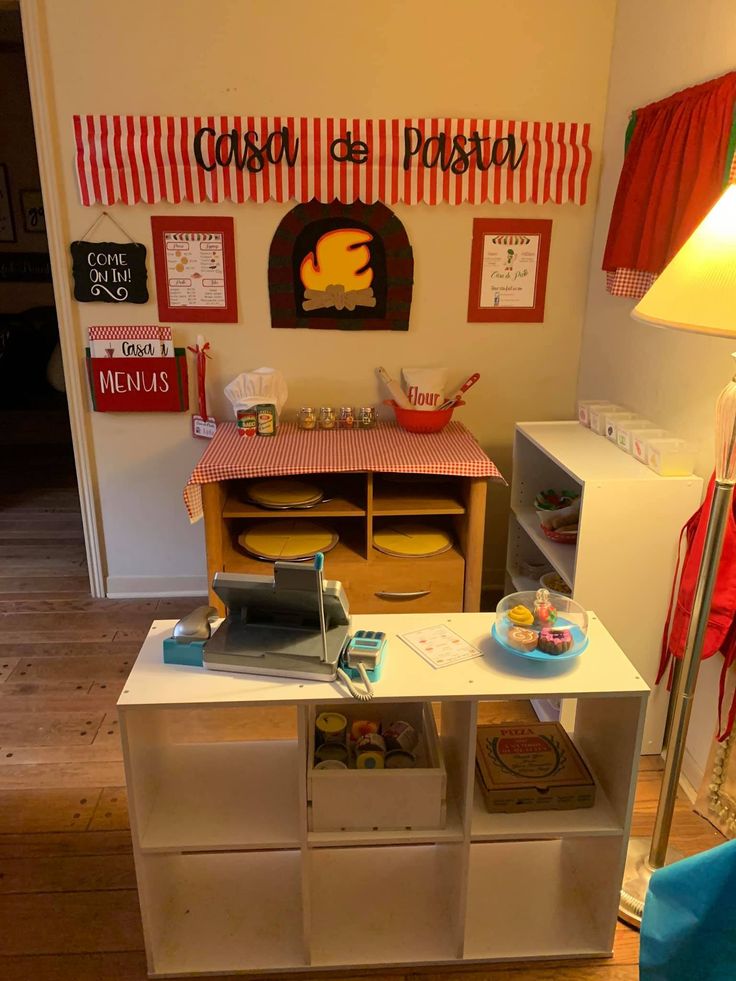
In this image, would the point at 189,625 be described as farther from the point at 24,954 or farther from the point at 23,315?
the point at 23,315

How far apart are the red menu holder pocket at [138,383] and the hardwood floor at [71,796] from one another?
0.82 m

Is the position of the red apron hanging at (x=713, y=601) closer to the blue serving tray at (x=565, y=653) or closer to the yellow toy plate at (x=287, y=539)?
the blue serving tray at (x=565, y=653)

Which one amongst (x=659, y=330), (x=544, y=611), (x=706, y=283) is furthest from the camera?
(x=659, y=330)

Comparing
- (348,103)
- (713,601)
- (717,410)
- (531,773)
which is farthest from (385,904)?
(348,103)

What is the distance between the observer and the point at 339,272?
293 centimetres

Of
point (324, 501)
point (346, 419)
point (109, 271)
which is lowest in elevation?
point (324, 501)

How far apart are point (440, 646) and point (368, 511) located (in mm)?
1084

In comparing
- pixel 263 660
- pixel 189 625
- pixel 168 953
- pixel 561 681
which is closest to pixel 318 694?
pixel 263 660

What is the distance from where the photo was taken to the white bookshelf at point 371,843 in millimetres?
1520

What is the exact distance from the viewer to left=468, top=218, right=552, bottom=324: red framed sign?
2.94 m

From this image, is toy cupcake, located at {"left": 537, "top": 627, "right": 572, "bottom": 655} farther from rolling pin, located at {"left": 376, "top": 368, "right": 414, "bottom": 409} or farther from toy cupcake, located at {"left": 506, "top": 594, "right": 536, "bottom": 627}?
rolling pin, located at {"left": 376, "top": 368, "right": 414, "bottom": 409}

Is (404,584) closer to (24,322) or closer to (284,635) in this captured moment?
(284,635)

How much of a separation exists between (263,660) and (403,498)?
1.36 m

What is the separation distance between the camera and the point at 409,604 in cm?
273
